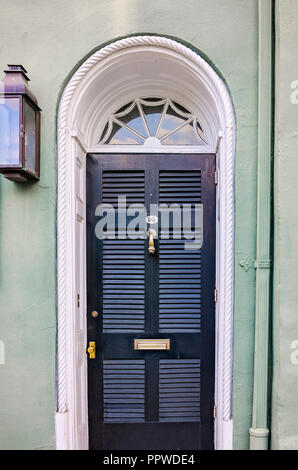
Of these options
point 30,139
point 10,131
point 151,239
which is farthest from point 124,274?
point 10,131

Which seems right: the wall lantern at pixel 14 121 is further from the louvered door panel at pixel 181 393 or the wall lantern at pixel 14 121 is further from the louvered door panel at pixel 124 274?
the louvered door panel at pixel 181 393

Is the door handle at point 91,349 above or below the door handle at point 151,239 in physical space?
below

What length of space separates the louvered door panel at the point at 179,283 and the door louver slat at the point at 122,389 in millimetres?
424

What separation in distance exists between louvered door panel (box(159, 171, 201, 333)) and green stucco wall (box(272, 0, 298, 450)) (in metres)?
0.74

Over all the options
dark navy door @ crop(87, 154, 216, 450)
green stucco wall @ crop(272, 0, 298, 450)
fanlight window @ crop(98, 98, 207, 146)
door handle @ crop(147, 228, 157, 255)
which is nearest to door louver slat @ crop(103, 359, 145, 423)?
dark navy door @ crop(87, 154, 216, 450)

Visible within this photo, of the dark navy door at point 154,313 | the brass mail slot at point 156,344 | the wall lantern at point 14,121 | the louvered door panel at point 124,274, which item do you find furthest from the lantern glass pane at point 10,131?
the brass mail slot at point 156,344

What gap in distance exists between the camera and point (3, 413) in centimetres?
264

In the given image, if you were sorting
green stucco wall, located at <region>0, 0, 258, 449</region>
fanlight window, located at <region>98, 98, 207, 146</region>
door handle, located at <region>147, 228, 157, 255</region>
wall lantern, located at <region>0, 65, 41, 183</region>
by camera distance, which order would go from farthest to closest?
fanlight window, located at <region>98, 98, 207, 146</region>
door handle, located at <region>147, 228, 157, 255</region>
green stucco wall, located at <region>0, 0, 258, 449</region>
wall lantern, located at <region>0, 65, 41, 183</region>

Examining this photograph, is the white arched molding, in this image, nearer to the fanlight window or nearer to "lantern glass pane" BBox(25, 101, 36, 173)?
"lantern glass pane" BBox(25, 101, 36, 173)

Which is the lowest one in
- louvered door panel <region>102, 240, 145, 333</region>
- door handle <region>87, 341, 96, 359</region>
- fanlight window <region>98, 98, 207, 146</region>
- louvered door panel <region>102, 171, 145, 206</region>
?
door handle <region>87, 341, 96, 359</region>

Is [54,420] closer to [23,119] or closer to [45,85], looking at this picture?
[23,119]

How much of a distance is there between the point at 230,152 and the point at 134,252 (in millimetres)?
1111

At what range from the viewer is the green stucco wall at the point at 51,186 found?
2.61 metres

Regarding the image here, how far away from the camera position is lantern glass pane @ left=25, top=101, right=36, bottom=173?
246cm
